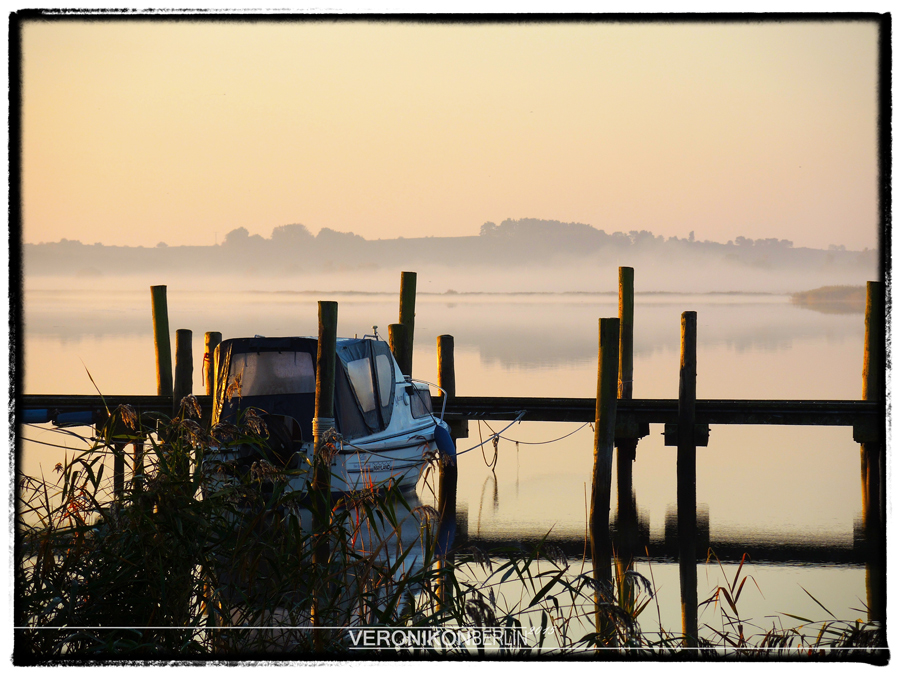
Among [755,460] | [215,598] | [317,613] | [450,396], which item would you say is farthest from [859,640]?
[755,460]

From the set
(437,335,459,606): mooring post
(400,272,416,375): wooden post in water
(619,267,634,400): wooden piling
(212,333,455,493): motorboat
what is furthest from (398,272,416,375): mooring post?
(619,267,634,400): wooden piling

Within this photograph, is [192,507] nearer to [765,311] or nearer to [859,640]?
[859,640]

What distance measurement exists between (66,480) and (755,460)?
44.3ft

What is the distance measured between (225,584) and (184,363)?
936 cm

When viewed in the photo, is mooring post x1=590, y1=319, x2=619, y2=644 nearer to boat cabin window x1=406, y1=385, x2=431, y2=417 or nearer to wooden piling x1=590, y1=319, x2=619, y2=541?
wooden piling x1=590, y1=319, x2=619, y2=541

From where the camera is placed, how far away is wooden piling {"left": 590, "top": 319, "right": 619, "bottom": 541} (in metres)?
10.4

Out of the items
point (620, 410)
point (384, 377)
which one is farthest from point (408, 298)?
point (620, 410)

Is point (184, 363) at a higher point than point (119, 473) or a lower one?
higher

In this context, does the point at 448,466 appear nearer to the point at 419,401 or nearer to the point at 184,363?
the point at 419,401

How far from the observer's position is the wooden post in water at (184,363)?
13008 millimetres

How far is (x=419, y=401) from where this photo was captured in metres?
11.2

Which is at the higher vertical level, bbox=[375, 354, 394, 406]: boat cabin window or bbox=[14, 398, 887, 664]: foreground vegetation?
bbox=[375, 354, 394, 406]: boat cabin window

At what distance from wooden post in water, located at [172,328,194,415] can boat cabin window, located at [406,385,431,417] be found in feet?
13.2

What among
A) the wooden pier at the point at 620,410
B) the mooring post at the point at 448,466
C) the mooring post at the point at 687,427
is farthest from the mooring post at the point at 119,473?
the mooring post at the point at 687,427
